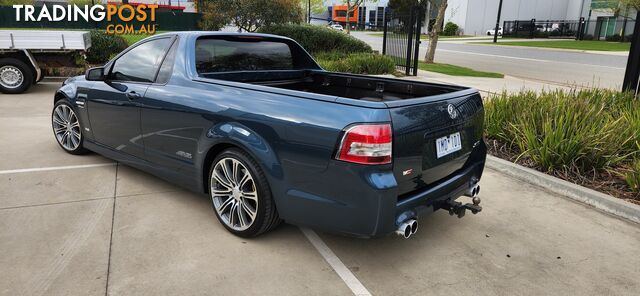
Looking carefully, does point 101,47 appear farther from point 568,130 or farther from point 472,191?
point 472,191

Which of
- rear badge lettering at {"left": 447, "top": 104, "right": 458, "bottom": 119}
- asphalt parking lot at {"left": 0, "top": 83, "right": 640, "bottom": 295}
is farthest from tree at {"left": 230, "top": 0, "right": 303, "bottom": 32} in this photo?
rear badge lettering at {"left": 447, "top": 104, "right": 458, "bottom": 119}

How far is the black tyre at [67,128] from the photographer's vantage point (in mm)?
5445

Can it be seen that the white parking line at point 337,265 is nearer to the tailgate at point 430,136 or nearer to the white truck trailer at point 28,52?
the tailgate at point 430,136

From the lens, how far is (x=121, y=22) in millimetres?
18000

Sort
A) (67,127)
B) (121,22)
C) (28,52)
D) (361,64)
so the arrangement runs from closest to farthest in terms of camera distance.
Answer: (67,127) < (28,52) < (361,64) < (121,22)

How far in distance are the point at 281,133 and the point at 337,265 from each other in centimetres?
101

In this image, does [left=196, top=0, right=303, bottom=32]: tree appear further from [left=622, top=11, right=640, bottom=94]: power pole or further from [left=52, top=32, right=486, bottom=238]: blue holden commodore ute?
[left=52, top=32, right=486, bottom=238]: blue holden commodore ute

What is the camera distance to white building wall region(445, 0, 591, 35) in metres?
59.7

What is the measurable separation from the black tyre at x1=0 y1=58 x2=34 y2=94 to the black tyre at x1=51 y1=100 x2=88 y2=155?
5.37 meters

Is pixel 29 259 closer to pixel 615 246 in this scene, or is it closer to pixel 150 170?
pixel 150 170

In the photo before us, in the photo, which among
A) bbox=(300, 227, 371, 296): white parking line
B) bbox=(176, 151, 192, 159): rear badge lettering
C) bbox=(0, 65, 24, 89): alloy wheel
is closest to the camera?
bbox=(300, 227, 371, 296): white parking line

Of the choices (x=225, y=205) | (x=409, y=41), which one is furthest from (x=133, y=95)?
(x=409, y=41)

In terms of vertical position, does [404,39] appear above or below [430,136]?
above

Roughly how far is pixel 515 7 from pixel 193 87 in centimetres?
6556
